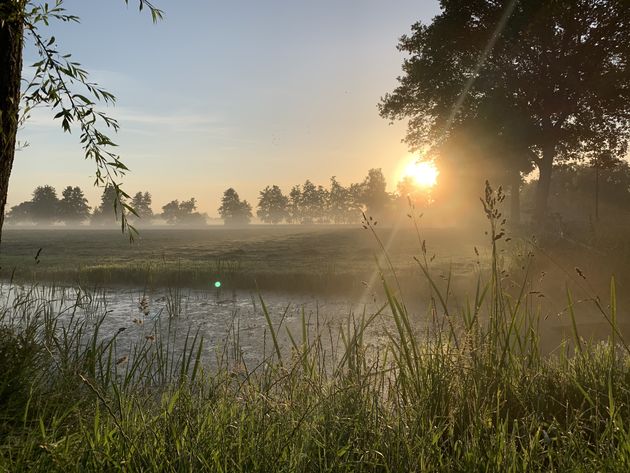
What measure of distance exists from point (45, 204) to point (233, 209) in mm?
55047

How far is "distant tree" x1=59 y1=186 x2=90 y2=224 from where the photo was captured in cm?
12475

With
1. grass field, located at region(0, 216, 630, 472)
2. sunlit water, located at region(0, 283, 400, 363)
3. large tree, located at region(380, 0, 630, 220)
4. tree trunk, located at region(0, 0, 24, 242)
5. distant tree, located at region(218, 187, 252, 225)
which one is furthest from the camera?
distant tree, located at region(218, 187, 252, 225)

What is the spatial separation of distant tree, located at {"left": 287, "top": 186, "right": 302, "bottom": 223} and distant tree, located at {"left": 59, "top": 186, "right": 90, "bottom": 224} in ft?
196

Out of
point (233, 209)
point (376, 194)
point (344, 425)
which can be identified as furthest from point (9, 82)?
point (233, 209)

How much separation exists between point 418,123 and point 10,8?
21435mm

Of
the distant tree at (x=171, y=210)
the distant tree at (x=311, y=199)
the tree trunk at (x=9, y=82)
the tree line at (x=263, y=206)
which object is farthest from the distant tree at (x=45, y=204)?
the tree trunk at (x=9, y=82)

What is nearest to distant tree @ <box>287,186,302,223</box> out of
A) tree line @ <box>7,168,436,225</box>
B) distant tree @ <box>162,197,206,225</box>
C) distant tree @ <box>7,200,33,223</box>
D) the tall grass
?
tree line @ <box>7,168,436,225</box>

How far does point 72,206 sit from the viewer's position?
12481 cm

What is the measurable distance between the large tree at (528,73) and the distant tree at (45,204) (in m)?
135

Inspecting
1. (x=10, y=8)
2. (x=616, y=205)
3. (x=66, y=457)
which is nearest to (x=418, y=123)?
(x=10, y=8)

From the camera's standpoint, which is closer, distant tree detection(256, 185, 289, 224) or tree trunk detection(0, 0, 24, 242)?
tree trunk detection(0, 0, 24, 242)

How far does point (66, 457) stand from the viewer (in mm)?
2336

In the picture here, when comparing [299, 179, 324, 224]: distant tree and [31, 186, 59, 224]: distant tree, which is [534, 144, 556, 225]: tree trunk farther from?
[31, 186, 59, 224]: distant tree

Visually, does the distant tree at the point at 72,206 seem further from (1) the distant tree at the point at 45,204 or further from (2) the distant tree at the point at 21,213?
(2) the distant tree at the point at 21,213
